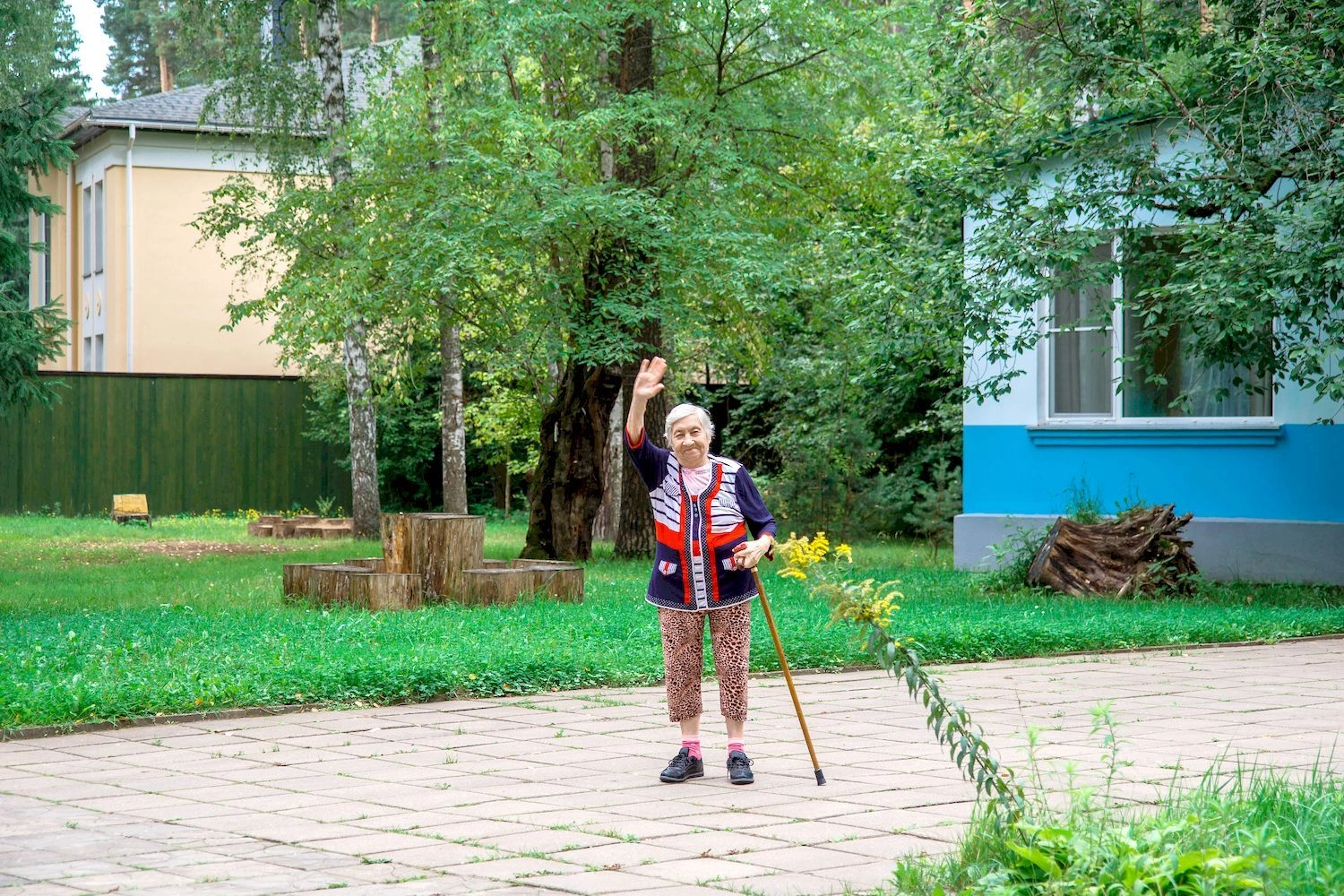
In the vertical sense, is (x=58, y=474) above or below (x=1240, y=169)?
below

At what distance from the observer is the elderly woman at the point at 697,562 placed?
6.36 metres

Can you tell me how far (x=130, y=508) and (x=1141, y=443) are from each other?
15.9 metres

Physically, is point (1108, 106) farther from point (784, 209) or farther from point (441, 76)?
point (441, 76)

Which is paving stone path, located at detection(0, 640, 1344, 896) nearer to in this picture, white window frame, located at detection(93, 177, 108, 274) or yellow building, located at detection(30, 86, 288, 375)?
yellow building, located at detection(30, 86, 288, 375)

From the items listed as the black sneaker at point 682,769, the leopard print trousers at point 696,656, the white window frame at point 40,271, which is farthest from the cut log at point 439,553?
the white window frame at point 40,271

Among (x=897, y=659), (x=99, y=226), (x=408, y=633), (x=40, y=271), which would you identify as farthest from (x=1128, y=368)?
(x=40, y=271)

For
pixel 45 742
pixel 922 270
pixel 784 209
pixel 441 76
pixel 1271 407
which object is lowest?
pixel 45 742

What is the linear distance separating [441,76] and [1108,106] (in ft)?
22.7

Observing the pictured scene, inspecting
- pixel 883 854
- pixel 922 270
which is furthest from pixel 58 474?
pixel 883 854

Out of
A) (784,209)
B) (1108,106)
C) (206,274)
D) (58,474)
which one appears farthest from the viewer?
(206,274)

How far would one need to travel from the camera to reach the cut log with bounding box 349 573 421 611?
1205 cm

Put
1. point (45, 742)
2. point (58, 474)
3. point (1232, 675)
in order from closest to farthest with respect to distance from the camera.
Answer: point (45, 742), point (1232, 675), point (58, 474)

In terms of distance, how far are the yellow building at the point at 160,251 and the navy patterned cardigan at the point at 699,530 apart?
2525cm

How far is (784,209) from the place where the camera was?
17812mm
